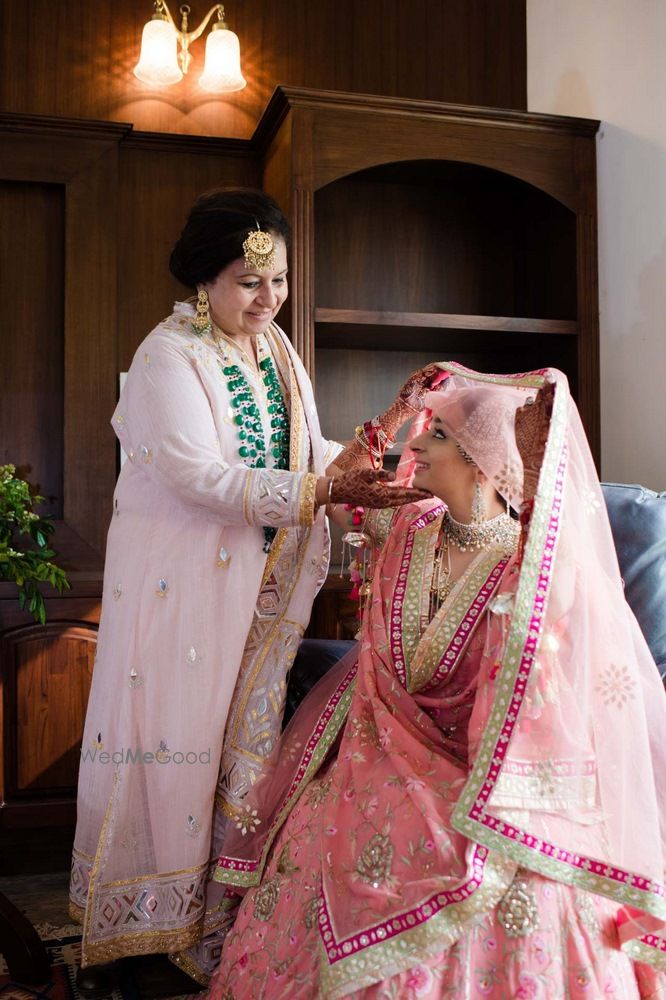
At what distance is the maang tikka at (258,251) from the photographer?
2.01 meters

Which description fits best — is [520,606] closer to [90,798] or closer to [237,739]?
[237,739]

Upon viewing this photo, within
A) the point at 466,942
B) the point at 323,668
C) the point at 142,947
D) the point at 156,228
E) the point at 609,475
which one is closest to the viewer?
the point at 466,942

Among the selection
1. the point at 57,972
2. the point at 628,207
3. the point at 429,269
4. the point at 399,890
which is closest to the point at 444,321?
the point at 429,269

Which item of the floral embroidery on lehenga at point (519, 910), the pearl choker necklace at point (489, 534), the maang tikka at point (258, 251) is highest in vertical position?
the maang tikka at point (258, 251)

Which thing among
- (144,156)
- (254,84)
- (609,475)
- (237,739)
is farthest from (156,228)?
(237,739)

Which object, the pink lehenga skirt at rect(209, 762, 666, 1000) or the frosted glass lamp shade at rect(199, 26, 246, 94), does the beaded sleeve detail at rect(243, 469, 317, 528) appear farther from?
the frosted glass lamp shade at rect(199, 26, 246, 94)

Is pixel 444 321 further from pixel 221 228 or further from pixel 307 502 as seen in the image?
pixel 307 502

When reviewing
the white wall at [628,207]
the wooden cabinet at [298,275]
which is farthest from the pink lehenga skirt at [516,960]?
the white wall at [628,207]

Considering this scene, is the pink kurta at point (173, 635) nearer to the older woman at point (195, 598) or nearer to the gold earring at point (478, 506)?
the older woman at point (195, 598)

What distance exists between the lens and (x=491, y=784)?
1.50 m

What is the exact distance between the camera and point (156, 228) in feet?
11.1

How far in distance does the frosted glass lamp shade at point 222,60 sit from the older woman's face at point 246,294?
1.52 meters

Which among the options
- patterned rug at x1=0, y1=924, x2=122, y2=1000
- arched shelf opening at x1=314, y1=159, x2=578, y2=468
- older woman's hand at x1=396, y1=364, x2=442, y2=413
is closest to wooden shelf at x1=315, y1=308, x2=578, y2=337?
arched shelf opening at x1=314, y1=159, x2=578, y2=468

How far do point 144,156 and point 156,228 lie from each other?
0.85 ft
